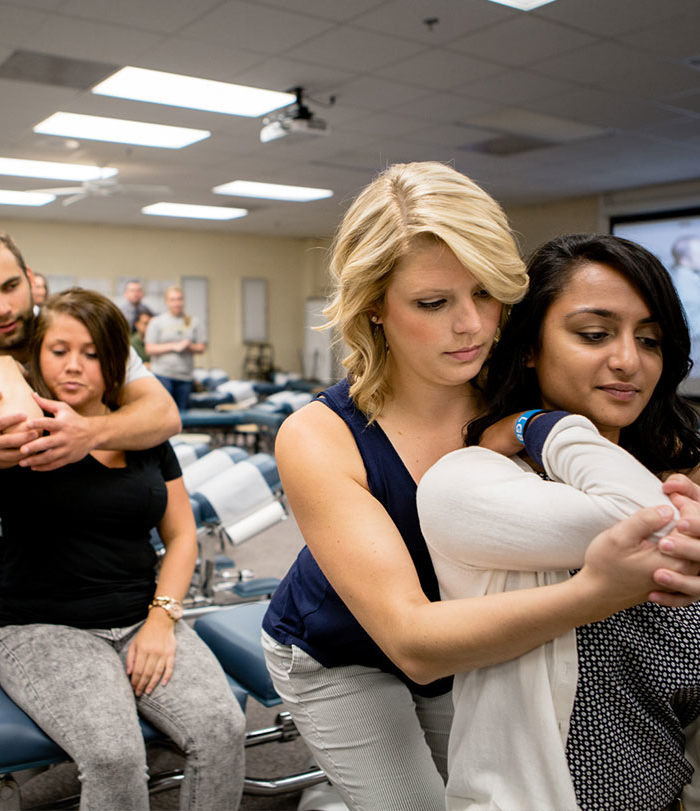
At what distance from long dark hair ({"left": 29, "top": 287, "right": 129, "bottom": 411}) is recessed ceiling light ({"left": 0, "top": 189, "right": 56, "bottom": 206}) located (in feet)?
26.2

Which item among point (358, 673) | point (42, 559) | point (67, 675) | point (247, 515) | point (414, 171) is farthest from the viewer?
point (247, 515)

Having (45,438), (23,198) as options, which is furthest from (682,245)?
(45,438)

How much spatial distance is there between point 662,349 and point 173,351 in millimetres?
6673

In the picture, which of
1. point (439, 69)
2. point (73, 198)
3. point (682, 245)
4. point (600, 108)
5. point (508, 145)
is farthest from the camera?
point (682, 245)

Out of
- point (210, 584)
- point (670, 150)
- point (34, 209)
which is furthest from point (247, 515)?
point (34, 209)

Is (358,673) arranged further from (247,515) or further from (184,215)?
(184,215)

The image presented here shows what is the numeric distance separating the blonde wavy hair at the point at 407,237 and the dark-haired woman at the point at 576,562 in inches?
4.3

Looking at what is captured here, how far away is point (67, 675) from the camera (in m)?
1.54

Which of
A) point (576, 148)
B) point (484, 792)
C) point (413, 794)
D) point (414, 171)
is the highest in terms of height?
point (576, 148)

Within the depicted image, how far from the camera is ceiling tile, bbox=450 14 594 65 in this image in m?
4.06

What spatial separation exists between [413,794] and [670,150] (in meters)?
7.18

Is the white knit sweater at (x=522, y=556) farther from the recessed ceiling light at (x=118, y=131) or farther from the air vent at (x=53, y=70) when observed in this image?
the recessed ceiling light at (x=118, y=131)

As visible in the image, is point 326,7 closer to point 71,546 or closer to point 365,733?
point 71,546

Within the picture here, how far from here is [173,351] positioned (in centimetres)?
736
